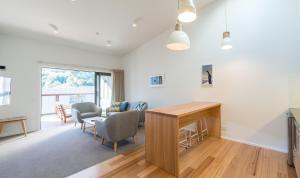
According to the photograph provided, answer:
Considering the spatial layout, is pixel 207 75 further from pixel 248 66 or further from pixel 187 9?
pixel 187 9

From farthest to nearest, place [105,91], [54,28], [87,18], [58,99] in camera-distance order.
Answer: [58,99]
[105,91]
[54,28]
[87,18]

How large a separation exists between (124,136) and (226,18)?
3.78 meters

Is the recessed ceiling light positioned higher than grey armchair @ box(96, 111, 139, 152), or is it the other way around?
the recessed ceiling light

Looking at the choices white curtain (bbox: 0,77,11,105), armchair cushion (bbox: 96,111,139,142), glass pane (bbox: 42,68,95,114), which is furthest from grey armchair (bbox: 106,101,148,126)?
white curtain (bbox: 0,77,11,105)

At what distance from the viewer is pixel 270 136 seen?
3133 mm

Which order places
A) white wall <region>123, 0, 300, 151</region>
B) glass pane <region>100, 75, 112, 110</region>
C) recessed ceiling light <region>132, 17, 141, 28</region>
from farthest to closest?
glass pane <region>100, 75, 112, 110</region>
recessed ceiling light <region>132, 17, 141, 28</region>
white wall <region>123, 0, 300, 151</region>

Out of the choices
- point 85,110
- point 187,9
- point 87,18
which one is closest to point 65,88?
point 85,110

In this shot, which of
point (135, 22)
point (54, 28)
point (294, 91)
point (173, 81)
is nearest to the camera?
point (294, 91)

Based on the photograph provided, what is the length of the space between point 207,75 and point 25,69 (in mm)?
5281

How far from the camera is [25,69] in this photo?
14.4 ft

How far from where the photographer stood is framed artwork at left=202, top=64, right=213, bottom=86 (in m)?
3.91

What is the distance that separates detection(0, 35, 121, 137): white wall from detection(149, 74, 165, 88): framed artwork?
3.04 metres

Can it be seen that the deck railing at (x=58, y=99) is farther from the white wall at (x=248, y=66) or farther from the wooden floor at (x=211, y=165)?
the white wall at (x=248, y=66)

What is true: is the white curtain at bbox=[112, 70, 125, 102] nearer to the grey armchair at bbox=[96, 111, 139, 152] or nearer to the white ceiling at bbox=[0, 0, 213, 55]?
the white ceiling at bbox=[0, 0, 213, 55]
